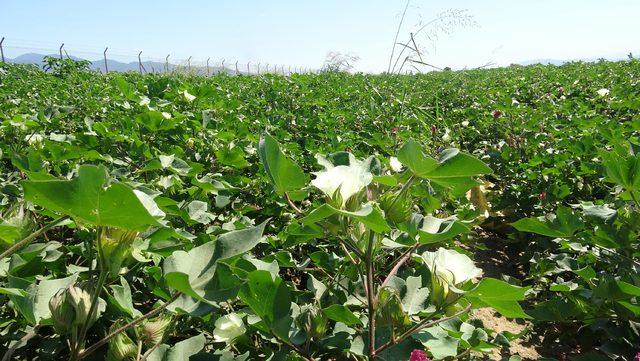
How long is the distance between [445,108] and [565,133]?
4.16 meters

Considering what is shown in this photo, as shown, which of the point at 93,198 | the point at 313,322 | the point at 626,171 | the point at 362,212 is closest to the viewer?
the point at 93,198

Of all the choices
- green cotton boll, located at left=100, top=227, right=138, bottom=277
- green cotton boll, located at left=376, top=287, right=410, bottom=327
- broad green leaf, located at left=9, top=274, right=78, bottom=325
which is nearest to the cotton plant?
green cotton boll, located at left=376, top=287, right=410, bottom=327

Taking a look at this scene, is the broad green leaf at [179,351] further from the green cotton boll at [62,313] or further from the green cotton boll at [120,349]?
the green cotton boll at [62,313]

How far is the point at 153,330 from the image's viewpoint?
2.87 ft

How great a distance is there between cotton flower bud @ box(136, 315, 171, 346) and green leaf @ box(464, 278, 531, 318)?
56 centimetres

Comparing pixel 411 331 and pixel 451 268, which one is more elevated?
pixel 451 268

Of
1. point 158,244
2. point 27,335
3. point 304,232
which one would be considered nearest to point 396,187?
point 304,232

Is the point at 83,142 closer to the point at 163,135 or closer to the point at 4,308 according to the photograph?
the point at 163,135

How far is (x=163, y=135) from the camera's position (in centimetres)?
223


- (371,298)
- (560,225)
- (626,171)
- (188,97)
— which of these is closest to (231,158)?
(188,97)

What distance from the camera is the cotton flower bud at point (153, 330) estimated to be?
0.87 meters

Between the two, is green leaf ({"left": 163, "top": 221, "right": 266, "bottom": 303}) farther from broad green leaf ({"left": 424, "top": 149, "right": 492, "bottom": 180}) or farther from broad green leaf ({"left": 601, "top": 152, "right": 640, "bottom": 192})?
broad green leaf ({"left": 601, "top": 152, "right": 640, "bottom": 192})

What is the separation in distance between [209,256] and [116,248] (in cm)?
14

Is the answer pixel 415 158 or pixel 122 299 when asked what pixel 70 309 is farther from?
pixel 415 158
